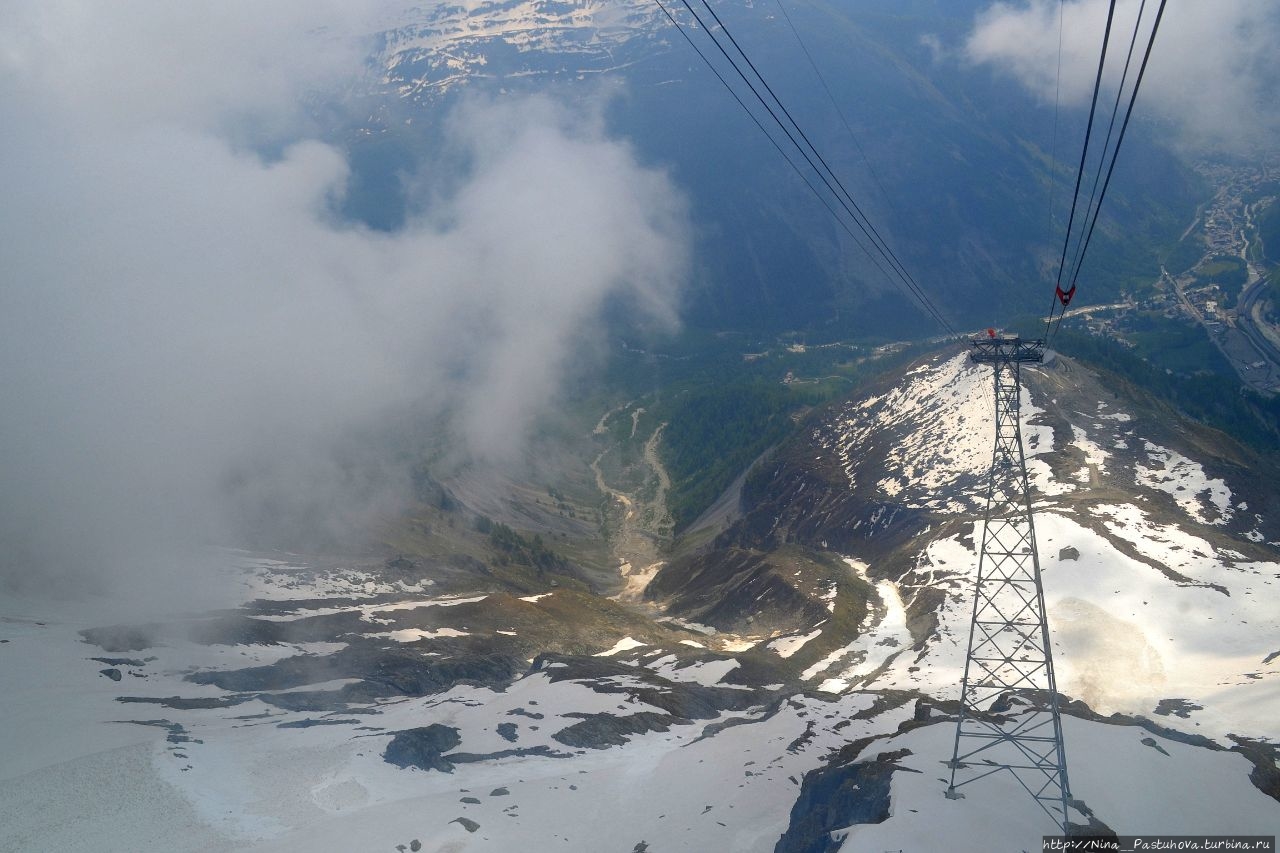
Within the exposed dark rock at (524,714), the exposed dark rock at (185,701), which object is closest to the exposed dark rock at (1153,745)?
the exposed dark rock at (524,714)

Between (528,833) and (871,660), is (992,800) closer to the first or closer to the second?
(528,833)

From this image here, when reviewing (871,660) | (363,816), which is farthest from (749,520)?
(363,816)

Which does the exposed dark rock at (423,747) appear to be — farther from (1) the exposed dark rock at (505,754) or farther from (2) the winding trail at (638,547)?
(2) the winding trail at (638,547)

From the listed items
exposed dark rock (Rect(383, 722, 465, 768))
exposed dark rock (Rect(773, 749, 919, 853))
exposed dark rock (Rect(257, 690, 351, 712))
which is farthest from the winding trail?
exposed dark rock (Rect(773, 749, 919, 853))

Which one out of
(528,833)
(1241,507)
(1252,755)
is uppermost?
(1241,507)

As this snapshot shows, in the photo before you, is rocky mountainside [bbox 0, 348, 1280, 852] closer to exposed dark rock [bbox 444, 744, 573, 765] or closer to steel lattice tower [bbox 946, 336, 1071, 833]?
exposed dark rock [bbox 444, 744, 573, 765]

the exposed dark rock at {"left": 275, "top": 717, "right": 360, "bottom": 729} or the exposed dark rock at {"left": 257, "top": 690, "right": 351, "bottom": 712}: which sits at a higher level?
the exposed dark rock at {"left": 257, "top": 690, "right": 351, "bottom": 712}
